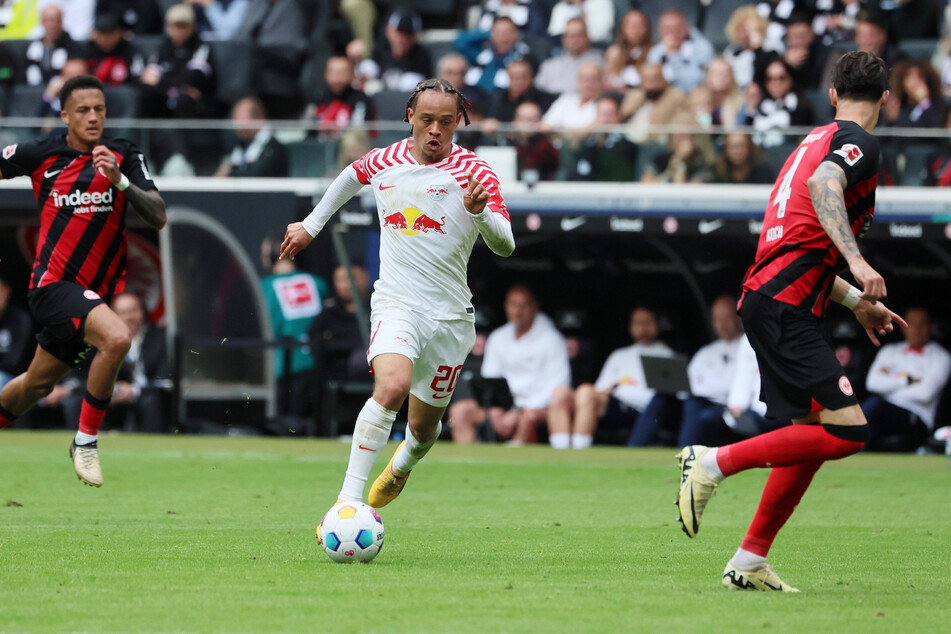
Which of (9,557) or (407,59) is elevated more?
(407,59)

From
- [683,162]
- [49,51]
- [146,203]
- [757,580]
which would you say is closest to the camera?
[757,580]

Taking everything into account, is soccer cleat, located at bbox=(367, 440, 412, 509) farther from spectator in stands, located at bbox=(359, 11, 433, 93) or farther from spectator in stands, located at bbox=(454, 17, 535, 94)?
→ spectator in stands, located at bbox=(359, 11, 433, 93)

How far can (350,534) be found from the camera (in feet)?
20.2

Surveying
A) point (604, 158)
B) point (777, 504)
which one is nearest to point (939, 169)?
point (604, 158)

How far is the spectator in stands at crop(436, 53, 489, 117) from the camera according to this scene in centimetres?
1590

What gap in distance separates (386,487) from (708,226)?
7.69 m

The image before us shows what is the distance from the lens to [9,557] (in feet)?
20.5

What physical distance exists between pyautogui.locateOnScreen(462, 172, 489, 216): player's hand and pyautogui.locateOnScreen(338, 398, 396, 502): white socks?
1.00 meters

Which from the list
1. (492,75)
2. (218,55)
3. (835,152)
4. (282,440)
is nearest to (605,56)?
(492,75)

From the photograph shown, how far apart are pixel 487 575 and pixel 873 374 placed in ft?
31.2

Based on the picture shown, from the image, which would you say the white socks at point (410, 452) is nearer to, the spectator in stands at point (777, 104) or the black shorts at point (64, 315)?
the black shorts at point (64, 315)

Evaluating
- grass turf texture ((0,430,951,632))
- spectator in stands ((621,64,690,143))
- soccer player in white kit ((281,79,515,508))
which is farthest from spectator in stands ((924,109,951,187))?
soccer player in white kit ((281,79,515,508))

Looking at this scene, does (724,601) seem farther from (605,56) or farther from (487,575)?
(605,56)

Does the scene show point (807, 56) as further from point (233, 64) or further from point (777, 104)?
point (233, 64)
